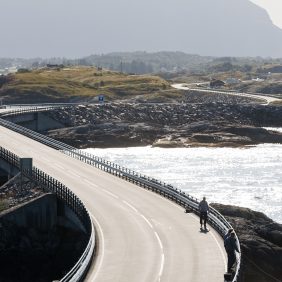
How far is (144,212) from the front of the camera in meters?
47.8

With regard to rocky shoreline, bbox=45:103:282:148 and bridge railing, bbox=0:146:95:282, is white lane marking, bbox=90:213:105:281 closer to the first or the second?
bridge railing, bbox=0:146:95:282

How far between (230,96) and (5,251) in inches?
5949

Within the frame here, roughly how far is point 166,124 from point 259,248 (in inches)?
3978

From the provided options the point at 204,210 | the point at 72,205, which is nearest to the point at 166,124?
the point at 72,205

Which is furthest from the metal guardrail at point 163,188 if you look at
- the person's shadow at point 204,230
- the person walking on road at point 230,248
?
the person's shadow at point 204,230

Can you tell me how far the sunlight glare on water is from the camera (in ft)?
262

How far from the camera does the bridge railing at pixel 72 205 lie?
1286 inches

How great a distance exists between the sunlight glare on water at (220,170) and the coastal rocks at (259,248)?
22.1 metres

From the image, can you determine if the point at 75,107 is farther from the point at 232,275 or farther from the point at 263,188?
the point at 232,275

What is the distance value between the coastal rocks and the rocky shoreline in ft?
244

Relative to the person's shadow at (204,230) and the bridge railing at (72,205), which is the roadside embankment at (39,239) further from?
the person's shadow at (204,230)

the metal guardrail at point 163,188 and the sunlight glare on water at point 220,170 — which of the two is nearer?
the metal guardrail at point 163,188

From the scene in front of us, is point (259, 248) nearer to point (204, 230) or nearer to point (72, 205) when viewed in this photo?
point (204, 230)

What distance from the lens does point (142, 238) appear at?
133 feet
